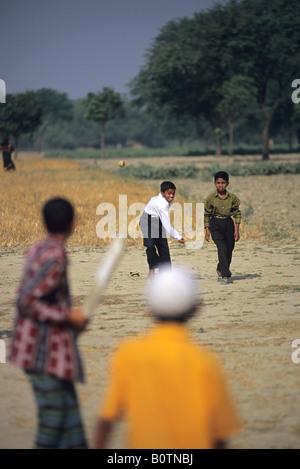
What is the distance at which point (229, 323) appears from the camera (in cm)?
783

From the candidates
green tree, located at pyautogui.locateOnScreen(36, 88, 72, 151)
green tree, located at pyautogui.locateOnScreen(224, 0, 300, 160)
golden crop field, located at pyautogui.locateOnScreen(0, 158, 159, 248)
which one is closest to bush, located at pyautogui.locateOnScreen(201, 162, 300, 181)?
golden crop field, located at pyautogui.locateOnScreen(0, 158, 159, 248)

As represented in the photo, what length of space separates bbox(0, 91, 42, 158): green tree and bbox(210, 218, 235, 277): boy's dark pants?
7166 cm

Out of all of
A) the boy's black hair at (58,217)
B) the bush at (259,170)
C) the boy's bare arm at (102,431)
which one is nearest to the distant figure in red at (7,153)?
the bush at (259,170)

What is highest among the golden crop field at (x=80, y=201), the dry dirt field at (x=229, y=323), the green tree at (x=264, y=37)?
the green tree at (x=264, y=37)

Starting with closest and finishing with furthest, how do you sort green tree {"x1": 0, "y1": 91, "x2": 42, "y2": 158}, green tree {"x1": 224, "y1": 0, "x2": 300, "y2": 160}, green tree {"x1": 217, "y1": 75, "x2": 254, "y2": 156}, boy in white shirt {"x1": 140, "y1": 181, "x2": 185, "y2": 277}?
boy in white shirt {"x1": 140, "y1": 181, "x2": 185, "y2": 277} → green tree {"x1": 224, "y1": 0, "x2": 300, "y2": 160} → green tree {"x1": 217, "y1": 75, "x2": 254, "y2": 156} → green tree {"x1": 0, "y1": 91, "x2": 42, "y2": 158}

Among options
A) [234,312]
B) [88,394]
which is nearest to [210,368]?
[88,394]

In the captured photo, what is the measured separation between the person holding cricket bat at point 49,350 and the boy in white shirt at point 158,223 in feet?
20.5

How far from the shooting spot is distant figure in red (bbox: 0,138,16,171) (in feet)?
110

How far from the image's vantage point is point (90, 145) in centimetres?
18338

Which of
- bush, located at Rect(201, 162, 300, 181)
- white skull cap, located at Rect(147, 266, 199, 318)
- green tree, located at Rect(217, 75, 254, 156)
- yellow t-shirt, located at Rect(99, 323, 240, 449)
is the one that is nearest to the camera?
yellow t-shirt, located at Rect(99, 323, 240, 449)

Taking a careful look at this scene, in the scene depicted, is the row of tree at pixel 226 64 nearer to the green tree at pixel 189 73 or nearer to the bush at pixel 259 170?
the green tree at pixel 189 73

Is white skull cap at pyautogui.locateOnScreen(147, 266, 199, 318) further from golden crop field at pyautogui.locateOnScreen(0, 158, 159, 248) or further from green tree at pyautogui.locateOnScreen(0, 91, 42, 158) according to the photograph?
green tree at pyautogui.locateOnScreen(0, 91, 42, 158)

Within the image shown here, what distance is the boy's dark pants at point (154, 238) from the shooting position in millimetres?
10141
